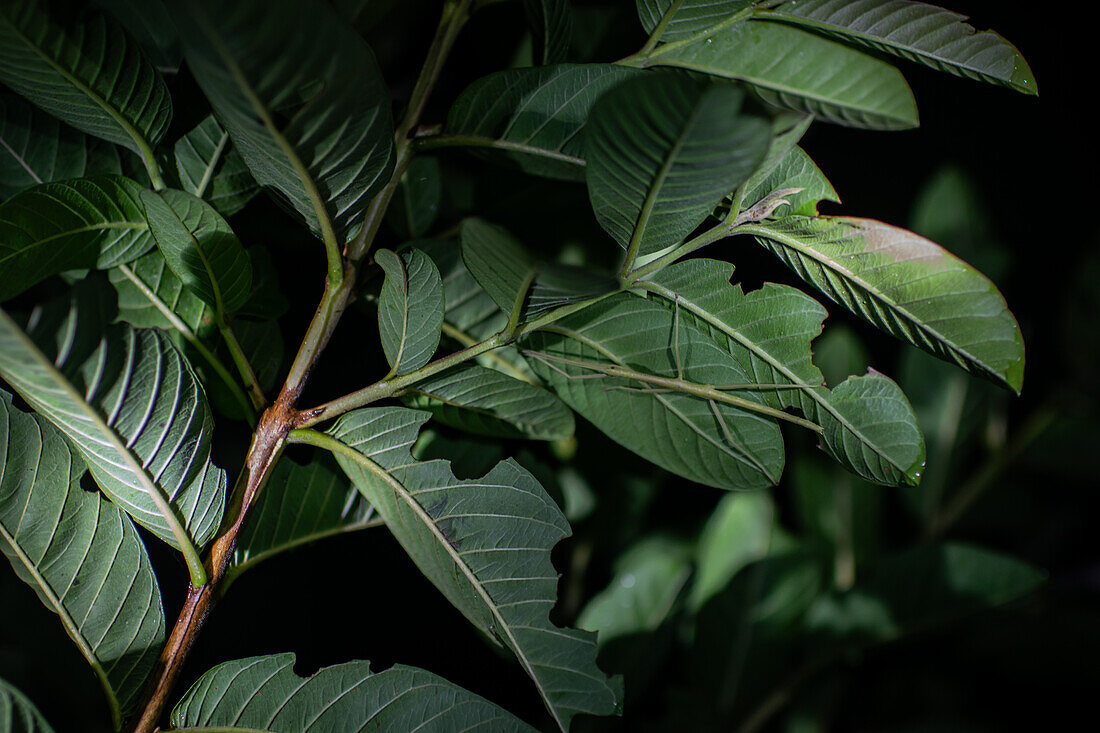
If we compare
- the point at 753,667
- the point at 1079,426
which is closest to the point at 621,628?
the point at 753,667

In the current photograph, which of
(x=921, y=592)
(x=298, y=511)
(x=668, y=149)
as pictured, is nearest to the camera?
(x=668, y=149)

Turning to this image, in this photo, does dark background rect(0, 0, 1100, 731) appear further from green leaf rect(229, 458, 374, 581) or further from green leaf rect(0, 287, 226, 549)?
green leaf rect(0, 287, 226, 549)

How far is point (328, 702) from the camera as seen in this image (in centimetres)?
43

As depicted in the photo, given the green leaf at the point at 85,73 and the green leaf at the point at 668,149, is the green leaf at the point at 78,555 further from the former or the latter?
the green leaf at the point at 668,149

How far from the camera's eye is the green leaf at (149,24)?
471 millimetres

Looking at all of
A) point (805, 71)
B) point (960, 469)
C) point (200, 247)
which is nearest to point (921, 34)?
point (805, 71)

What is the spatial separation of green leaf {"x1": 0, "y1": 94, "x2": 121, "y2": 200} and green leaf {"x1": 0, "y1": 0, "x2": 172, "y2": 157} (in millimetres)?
61

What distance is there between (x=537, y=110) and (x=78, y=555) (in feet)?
1.36

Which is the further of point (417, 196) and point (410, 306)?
point (417, 196)

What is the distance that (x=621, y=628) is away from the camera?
755 mm

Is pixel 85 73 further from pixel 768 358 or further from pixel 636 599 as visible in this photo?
pixel 636 599

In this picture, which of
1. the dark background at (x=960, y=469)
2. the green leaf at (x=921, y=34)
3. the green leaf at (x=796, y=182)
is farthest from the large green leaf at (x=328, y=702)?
the green leaf at (x=921, y=34)

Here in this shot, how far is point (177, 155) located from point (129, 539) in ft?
0.89

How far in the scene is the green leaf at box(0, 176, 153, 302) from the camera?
0.38m
